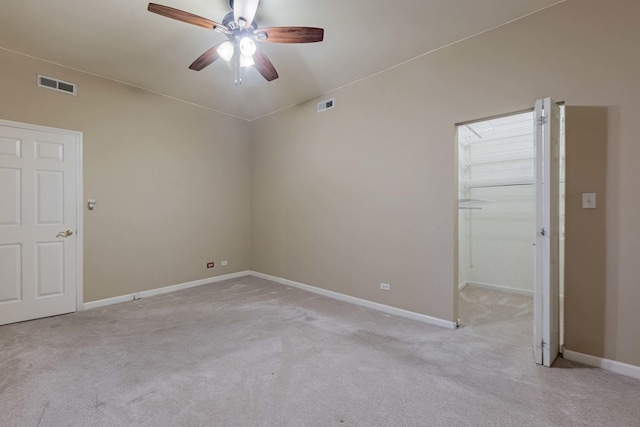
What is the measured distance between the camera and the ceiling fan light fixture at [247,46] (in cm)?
248

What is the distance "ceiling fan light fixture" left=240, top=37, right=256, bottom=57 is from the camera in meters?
2.48

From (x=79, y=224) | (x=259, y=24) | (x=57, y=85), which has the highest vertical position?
(x=259, y=24)

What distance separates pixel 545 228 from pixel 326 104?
3184 millimetres

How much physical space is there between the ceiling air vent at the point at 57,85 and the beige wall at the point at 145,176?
0.06 m

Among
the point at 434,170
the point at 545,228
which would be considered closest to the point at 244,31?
the point at 434,170

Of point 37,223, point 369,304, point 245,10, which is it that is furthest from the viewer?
point 369,304

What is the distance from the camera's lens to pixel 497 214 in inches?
184

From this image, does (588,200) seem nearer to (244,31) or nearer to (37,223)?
(244,31)

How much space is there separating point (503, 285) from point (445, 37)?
147 inches

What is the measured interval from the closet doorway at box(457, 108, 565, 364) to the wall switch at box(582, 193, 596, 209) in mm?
1811

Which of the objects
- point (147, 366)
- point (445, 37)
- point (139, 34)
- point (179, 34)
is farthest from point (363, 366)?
point (139, 34)

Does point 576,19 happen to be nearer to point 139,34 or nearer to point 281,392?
point 281,392

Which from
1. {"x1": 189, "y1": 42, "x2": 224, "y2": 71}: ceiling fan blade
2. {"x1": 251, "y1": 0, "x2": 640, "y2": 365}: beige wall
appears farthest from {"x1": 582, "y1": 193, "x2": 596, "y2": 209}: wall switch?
{"x1": 189, "y1": 42, "x2": 224, "y2": 71}: ceiling fan blade

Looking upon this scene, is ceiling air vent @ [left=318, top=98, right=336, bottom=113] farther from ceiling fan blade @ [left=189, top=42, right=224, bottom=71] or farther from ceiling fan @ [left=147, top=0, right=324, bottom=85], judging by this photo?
ceiling fan blade @ [left=189, top=42, right=224, bottom=71]
